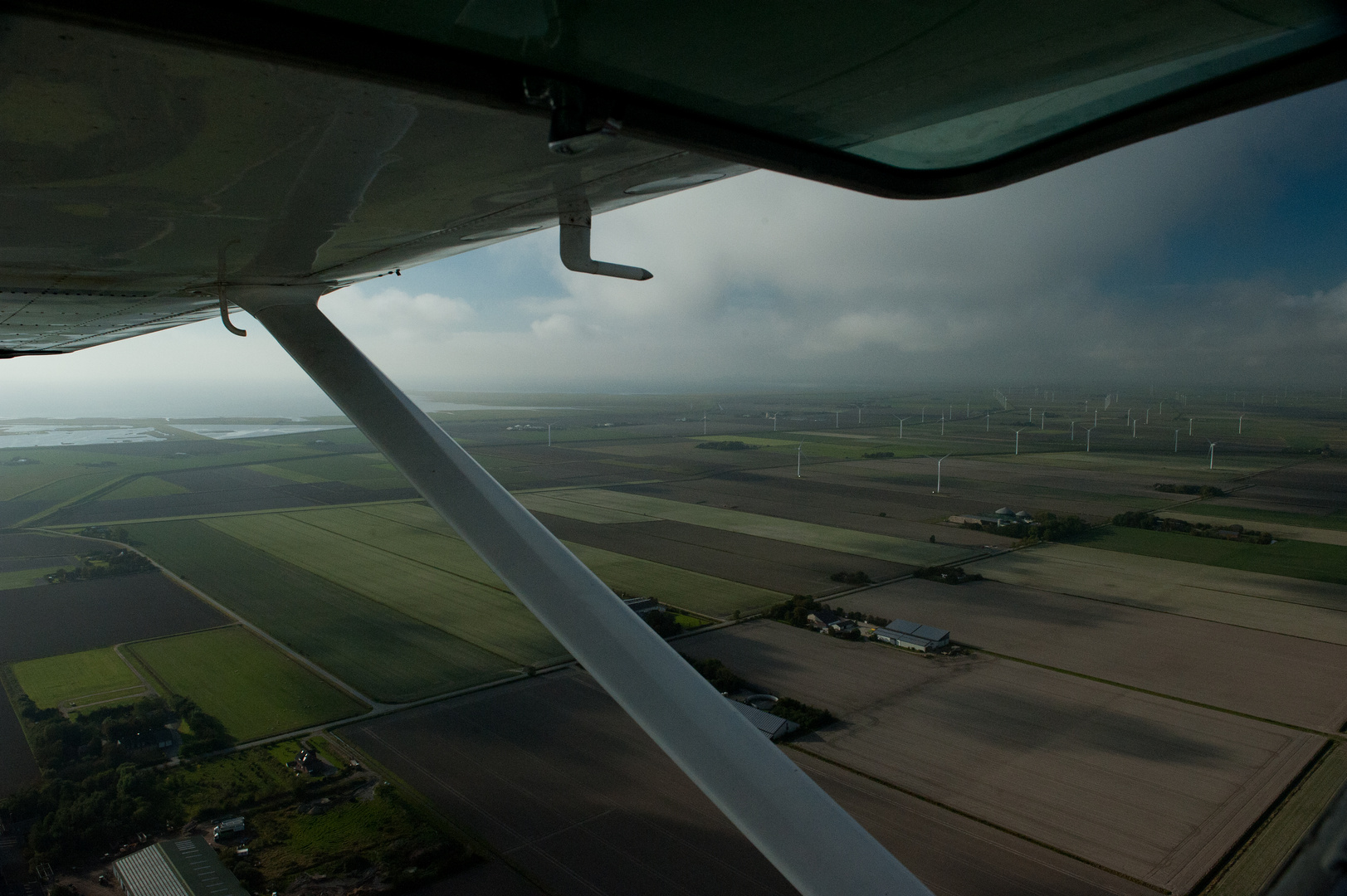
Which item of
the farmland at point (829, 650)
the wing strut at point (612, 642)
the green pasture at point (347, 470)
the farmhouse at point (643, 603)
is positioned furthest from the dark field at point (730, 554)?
the wing strut at point (612, 642)

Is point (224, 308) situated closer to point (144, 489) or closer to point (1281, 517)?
point (1281, 517)

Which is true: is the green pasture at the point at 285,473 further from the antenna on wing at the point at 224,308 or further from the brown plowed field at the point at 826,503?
the antenna on wing at the point at 224,308

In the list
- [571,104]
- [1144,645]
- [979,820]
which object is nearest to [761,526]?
[1144,645]

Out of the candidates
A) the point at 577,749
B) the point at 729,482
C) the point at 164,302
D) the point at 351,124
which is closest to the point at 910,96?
the point at 351,124

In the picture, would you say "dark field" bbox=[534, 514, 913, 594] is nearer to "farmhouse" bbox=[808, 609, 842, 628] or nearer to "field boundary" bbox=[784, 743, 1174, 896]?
"farmhouse" bbox=[808, 609, 842, 628]

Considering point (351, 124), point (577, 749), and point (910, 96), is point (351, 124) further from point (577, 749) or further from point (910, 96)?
point (577, 749)

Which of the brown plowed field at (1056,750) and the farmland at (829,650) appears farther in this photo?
the farmland at (829,650)
